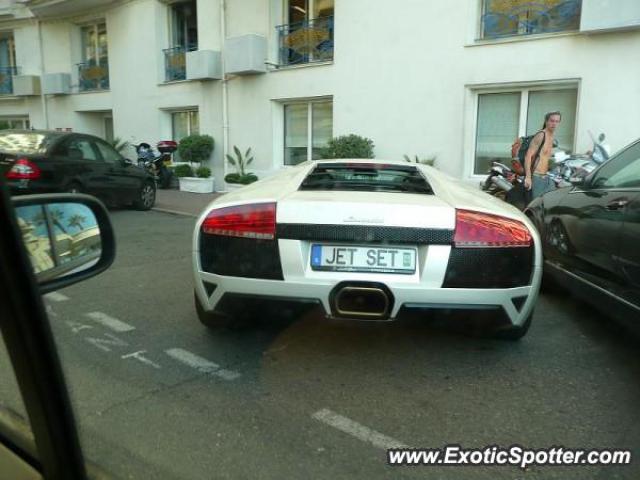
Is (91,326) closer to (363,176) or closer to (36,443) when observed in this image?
(363,176)

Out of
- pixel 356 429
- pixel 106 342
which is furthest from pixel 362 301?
pixel 106 342

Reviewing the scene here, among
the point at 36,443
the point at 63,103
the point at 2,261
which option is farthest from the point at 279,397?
the point at 63,103

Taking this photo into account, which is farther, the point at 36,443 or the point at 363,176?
the point at 363,176

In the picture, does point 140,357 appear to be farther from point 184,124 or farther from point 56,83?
point 56,83

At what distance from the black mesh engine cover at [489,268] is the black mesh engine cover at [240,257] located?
0.90 meters

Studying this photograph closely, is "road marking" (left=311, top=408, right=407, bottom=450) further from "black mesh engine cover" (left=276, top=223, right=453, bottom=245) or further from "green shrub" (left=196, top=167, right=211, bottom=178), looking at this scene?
"green shrub" (left=196, top=167, right=211, bottom=178)

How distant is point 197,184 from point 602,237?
1196cm

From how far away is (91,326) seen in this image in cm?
396

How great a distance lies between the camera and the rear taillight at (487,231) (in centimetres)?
286

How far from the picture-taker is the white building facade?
29.8 ft

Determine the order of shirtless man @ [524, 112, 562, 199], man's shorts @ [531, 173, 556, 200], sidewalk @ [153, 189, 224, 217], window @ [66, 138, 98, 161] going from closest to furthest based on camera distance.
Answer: shirtless man @ [524, 112, 562, 199] → man's shorts @ [531, 173, 556, 200] → window @ [66, 138, 98, 161] → sidewalk @ [153, 189, 224, 217]

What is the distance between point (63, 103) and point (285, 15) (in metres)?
10.3

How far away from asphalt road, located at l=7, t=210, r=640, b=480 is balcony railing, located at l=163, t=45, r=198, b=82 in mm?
12580

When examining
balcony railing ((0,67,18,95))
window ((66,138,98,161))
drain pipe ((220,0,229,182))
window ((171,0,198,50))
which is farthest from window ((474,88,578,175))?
balcony railing ((0,67,18,95))
